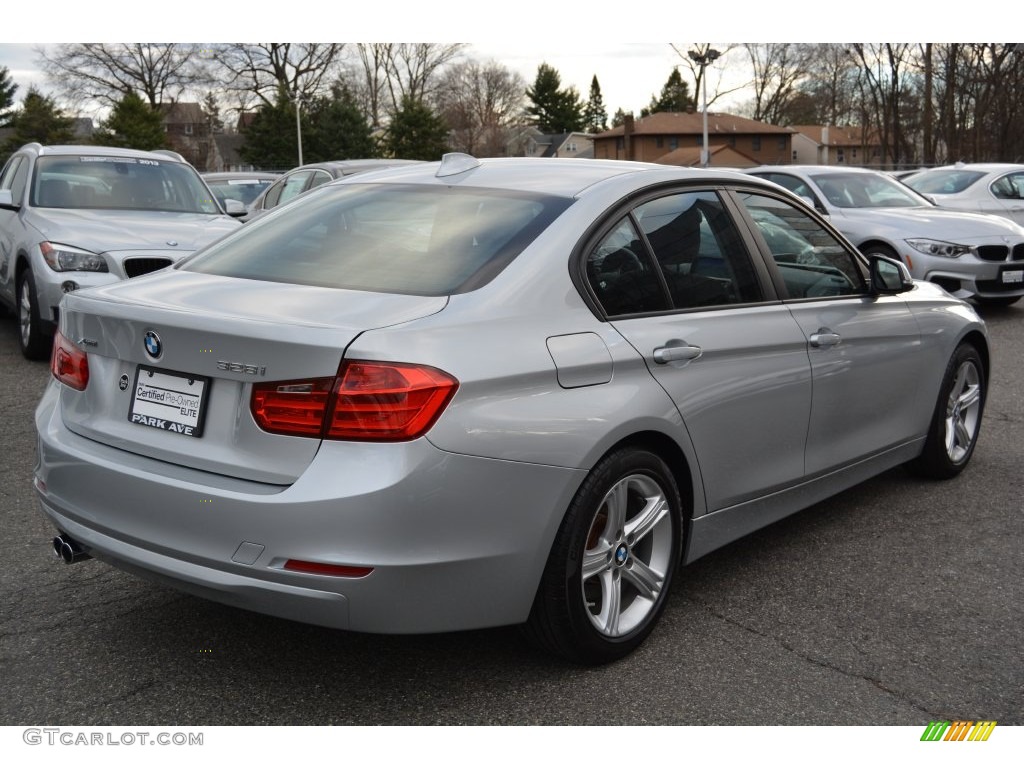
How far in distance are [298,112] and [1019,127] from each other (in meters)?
36.9

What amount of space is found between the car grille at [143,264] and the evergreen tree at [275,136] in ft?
194

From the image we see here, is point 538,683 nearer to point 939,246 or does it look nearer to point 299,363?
point 299,363

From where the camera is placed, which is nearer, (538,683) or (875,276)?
(538,683)

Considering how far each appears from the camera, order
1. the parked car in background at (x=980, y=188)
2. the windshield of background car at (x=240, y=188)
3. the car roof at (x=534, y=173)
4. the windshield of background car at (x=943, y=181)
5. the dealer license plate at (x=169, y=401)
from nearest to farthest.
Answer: the dealer license plate at (x=169, y=401) → the car roof at (x=534, y=173) → the parked car in background at (x=980, y=188) → the windshield of background car at (x=943, y=181) → the windshield of background car at (x=240, y=188)

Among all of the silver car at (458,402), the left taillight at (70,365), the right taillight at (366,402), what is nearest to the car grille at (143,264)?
the silver car at (458,402)

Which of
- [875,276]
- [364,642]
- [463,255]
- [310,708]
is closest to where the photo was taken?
[310,708]

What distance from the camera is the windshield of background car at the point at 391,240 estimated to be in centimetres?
337

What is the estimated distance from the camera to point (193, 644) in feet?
11.9

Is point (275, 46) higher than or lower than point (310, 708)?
higher

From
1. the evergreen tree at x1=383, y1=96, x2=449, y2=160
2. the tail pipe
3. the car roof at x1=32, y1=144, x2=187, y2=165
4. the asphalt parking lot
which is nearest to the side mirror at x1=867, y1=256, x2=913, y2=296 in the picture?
the asphalt parking lot

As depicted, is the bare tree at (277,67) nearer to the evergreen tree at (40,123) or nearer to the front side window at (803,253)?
the evergreen tree at (40,123)

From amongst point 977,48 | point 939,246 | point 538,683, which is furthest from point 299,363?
point 977,48

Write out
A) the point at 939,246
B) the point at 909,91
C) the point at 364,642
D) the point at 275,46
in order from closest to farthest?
the point at 364,642 < the point at 939,246 < the point at 909,91 < the point at 275,46

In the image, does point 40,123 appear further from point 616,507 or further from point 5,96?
point 616,507
